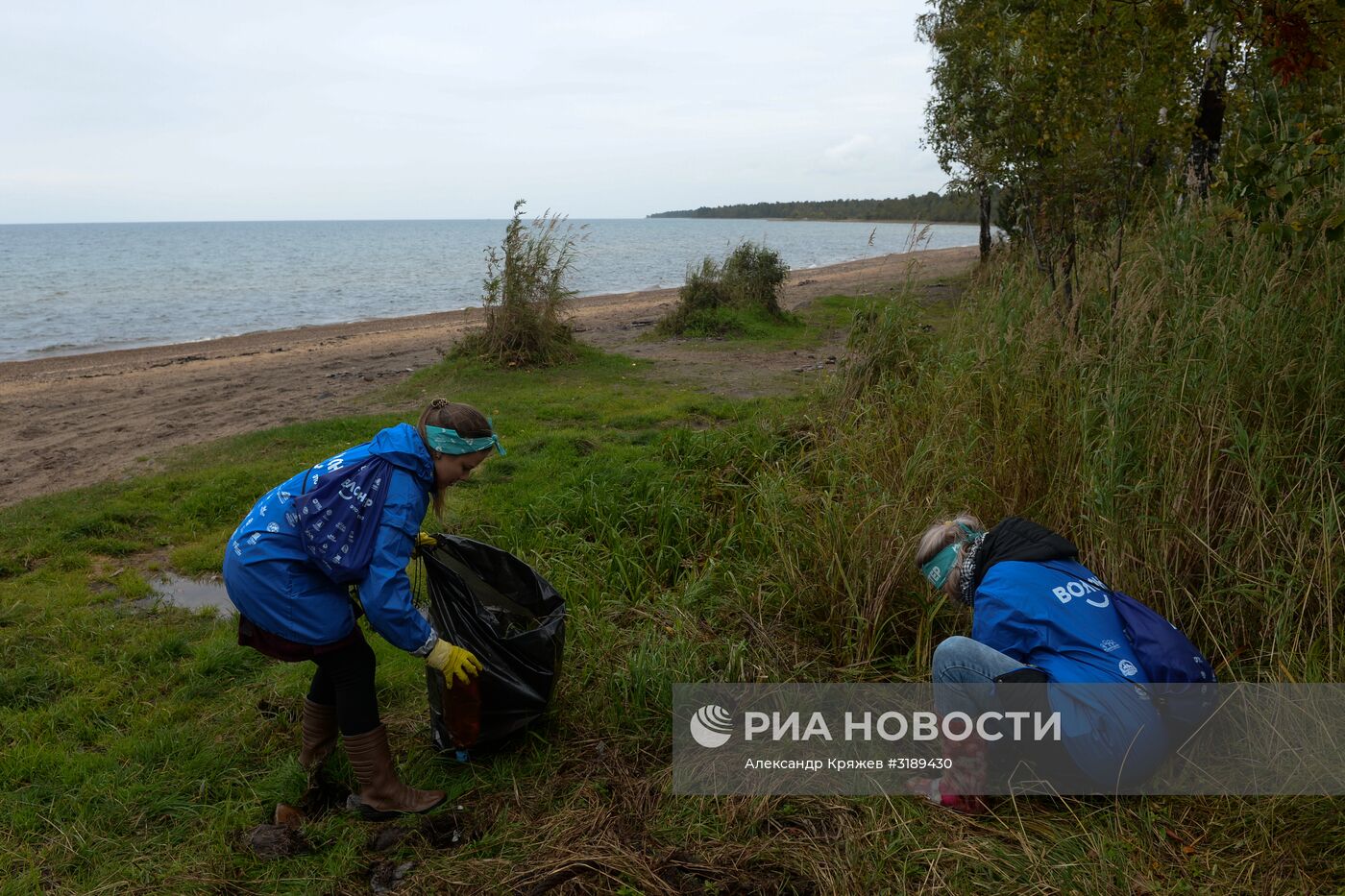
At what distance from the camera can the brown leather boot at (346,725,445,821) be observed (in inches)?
118

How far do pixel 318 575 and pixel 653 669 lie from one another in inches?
54.2

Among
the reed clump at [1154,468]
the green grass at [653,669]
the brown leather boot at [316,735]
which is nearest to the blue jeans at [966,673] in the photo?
the green grass at [653,669]

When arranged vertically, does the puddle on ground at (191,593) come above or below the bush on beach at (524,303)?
below

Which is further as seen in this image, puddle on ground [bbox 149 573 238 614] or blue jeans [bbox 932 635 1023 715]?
puddle on ground [bbox 149 573 238 614]

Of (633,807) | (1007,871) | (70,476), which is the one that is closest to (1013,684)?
(1007,871)

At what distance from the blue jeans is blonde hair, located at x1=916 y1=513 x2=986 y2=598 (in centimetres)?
22

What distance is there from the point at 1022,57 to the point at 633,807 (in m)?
6.12

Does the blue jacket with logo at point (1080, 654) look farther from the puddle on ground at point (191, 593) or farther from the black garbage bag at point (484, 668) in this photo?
the puddle on ground at point (191, 593)

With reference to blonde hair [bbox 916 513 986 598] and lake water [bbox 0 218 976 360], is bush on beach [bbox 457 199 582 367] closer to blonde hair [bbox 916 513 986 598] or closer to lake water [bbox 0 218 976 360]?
lake water [bbox 0 218 976 360]

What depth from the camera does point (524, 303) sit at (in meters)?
11.6

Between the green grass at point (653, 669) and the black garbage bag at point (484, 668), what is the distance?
0.54 ft

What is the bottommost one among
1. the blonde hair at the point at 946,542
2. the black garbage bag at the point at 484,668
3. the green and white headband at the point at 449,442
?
the black garbage bag at the point at 484,668

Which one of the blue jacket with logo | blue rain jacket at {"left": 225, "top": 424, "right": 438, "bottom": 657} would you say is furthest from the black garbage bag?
the blue jacket with logo

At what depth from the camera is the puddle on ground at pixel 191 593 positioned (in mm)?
5027
